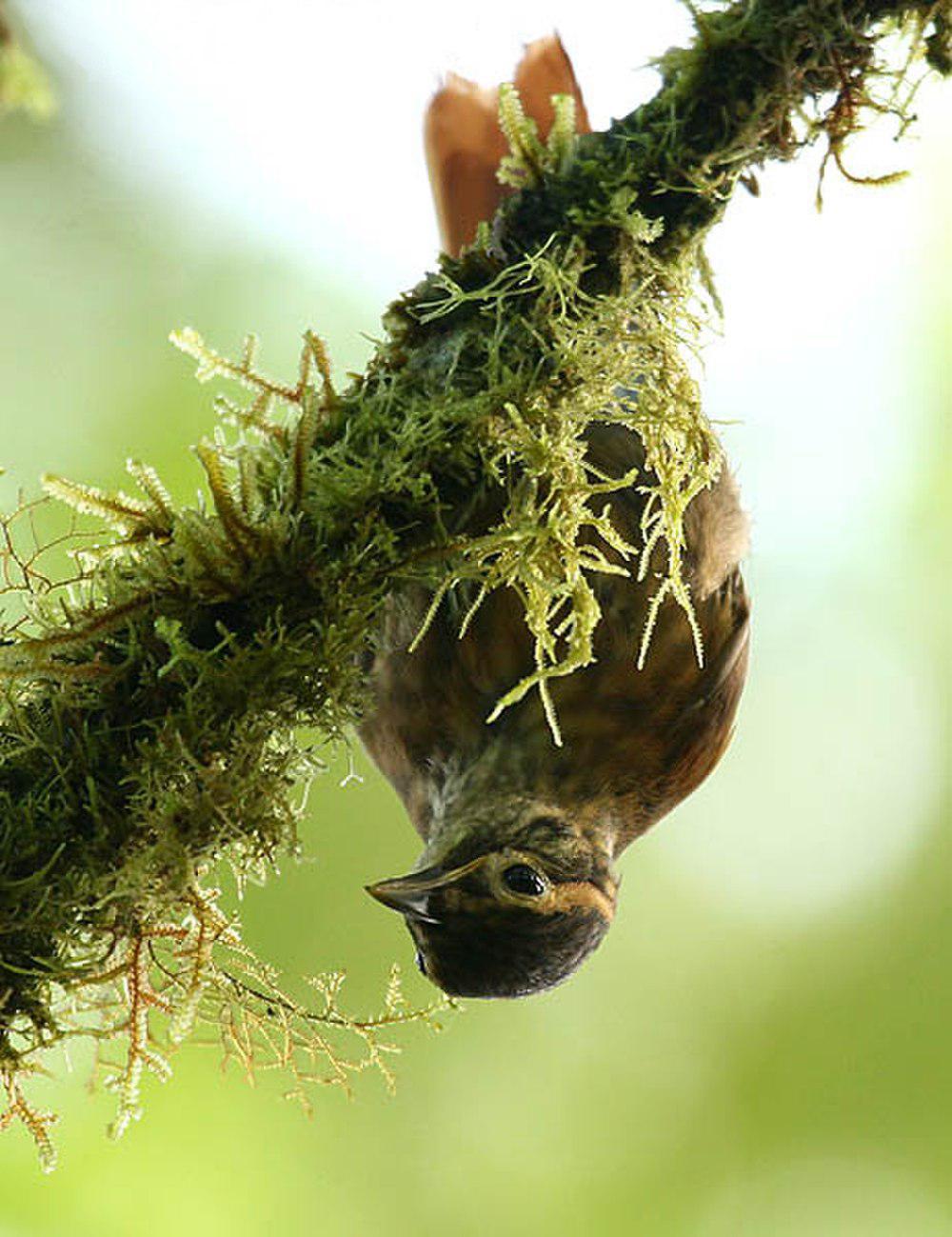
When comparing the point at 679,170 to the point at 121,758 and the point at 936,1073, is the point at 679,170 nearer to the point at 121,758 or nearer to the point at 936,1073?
the point at 121,758

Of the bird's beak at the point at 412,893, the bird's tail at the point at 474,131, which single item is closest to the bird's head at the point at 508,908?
the bird's beak at the point at 412,893

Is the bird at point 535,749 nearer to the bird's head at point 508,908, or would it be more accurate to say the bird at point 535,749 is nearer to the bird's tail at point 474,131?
the bird's head at point 508,908

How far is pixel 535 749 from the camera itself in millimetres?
2037

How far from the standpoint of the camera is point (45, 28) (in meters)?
5.93

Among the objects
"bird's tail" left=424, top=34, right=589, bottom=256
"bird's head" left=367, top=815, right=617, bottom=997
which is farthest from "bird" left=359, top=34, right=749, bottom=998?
"bird's tail" left=424, top=34, right=589, bottom=256

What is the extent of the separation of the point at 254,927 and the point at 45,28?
12.2ft

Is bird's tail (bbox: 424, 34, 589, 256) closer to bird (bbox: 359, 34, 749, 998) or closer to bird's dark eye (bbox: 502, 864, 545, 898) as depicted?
bird (bbox: 359, 34, 749, 998)

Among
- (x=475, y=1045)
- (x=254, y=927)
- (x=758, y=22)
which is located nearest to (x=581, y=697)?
(x=758, y=22)

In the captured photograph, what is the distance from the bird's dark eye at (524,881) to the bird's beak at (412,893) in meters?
0.09

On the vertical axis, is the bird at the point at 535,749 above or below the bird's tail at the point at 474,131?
below

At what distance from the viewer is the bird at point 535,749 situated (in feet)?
6.44

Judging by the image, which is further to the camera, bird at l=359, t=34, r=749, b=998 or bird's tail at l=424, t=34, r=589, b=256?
bird's tail at l=424, t=34, r=589, b=256

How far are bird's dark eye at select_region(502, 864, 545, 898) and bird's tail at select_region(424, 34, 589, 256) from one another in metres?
1.10

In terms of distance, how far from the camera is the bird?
1964mm
